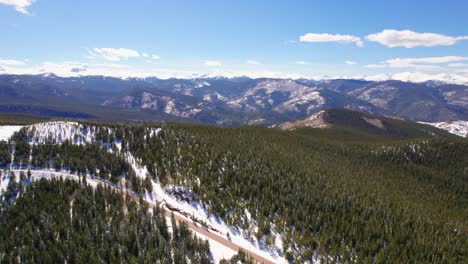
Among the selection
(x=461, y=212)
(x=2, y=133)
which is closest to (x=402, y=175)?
(x=461, y=212)

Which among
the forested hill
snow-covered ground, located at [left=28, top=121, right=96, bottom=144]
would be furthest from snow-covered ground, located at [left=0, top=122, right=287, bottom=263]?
the forested hill

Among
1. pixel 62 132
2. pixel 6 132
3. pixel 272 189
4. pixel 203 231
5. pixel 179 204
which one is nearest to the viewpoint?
pixel 203 231

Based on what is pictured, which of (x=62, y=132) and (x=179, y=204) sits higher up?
(x=62, y=132)

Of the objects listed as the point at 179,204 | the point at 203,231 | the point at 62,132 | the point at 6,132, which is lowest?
the point at 203,231

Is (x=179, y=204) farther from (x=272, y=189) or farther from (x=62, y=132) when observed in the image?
(x=62, y=132)

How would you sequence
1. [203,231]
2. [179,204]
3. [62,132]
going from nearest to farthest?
[203,231] → [179,204] → [62,132]

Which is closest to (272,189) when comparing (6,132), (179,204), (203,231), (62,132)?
(203,231)

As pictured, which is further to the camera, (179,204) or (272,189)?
(272,189)

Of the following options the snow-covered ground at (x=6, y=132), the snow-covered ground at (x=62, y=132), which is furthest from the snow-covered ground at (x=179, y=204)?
the snow-covered ground at (x=6, y=132)
